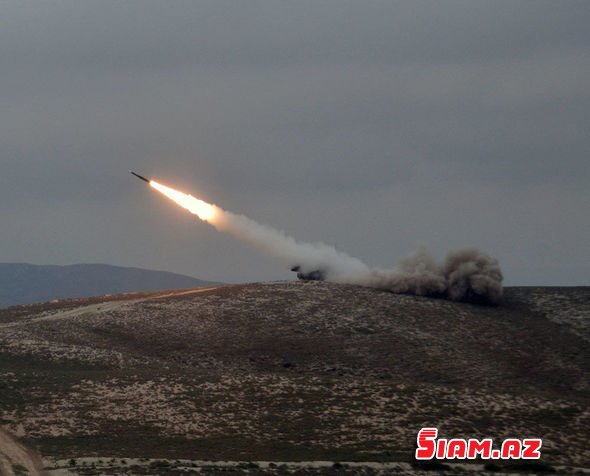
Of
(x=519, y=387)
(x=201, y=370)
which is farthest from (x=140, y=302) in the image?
(x=519, y=387)

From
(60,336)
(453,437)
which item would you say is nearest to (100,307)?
(60,336)

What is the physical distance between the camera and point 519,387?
8488 cm

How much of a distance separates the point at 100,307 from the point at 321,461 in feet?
159

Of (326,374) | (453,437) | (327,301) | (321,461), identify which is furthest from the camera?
(327,301)

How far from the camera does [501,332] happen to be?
99625 mm

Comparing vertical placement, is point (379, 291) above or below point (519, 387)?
above

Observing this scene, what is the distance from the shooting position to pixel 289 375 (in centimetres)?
8494

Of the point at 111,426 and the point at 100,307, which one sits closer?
the point at 111,426

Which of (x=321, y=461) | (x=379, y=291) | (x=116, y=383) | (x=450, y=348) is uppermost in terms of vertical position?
(x=379, y=291)

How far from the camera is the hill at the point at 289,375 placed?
6888 centimetres

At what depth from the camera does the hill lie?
226 feet

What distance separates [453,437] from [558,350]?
27864 millimetres

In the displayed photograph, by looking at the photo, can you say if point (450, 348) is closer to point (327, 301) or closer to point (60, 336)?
point (327, 301)

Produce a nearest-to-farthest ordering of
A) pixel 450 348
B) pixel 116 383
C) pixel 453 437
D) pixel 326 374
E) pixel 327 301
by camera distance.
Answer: pixel 453 437
pixel 116 383
pixel 326 374
pixel 450 348
pixel 327 301
